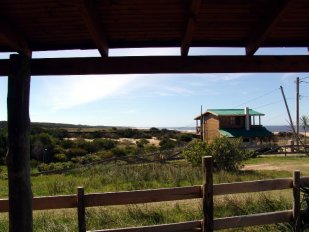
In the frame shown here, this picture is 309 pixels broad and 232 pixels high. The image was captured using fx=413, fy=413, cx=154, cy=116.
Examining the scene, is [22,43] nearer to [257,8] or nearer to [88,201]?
[88,201]

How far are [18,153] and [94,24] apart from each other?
1754 millimetres

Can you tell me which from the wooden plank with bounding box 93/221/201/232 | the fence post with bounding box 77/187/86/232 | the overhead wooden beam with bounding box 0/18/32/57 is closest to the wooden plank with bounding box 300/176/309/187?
the wooden plank with bounding box 93/221/201/232

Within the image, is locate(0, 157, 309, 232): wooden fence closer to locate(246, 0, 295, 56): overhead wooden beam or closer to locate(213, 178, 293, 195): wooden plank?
locate(213, 178, 293, 195): wooden plank

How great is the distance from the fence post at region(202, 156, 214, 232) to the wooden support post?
106 inches

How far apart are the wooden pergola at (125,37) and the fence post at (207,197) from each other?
5.65 feet

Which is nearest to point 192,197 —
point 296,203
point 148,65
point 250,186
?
point 250,186

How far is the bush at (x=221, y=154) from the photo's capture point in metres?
24.9

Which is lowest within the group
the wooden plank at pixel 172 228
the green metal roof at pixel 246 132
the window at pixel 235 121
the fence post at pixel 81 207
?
the wooden plank at pixel 172 228

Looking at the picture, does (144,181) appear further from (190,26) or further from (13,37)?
Result: (190,26)

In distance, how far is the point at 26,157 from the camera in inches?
195

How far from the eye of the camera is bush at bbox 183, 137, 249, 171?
24.9 m

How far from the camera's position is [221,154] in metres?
24.9

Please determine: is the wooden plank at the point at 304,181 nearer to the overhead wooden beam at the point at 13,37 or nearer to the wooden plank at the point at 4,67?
the overhead wooden beam at the point at 13,37

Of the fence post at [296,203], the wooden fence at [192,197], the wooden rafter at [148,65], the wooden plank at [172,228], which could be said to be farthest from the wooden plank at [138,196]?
the wooden rafter at [148,65]
